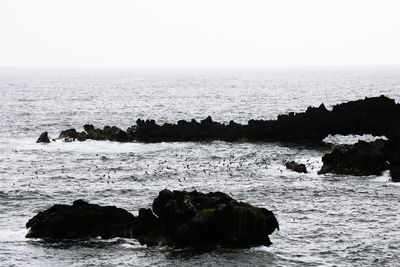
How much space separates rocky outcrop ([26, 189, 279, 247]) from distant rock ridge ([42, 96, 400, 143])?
131 ft

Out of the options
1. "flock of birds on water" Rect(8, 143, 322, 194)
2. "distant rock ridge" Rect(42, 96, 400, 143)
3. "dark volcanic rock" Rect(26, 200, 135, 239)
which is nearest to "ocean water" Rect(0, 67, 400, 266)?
"flock of birds on water" Rect(8, 143, 322, 194)

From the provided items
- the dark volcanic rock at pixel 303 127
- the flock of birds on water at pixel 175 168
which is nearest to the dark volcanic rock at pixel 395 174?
the flock of birds on water at pixel 175 168

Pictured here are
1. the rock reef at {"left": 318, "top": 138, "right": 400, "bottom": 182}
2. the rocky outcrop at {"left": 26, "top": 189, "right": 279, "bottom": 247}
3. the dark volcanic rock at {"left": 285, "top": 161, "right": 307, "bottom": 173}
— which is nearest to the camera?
the rocky outcrop at {"left": 26, "top": 189, "right": 279, "bottom": 247}

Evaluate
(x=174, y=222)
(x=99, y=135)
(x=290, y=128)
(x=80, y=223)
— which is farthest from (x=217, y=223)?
(x=99, y=135)

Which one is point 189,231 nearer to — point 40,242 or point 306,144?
point 40,242

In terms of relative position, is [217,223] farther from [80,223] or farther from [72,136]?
[72,136]

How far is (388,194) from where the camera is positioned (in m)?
46.1

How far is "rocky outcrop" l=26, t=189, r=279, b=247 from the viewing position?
33281mm

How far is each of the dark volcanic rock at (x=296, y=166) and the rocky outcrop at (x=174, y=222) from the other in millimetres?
20880

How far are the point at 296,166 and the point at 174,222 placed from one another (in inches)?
933

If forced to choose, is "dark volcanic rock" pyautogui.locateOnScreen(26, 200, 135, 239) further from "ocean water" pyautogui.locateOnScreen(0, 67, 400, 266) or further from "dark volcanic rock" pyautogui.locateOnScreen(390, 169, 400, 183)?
"dark volcanic rock" pyautogui.locateOnScreen(390, 169, 400, 183)

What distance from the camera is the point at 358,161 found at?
178 ft

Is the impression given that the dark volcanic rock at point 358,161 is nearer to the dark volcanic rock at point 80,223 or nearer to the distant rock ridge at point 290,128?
the distant rock ridge at point 290,128

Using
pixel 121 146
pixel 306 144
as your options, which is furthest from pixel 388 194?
pixel 121 146
